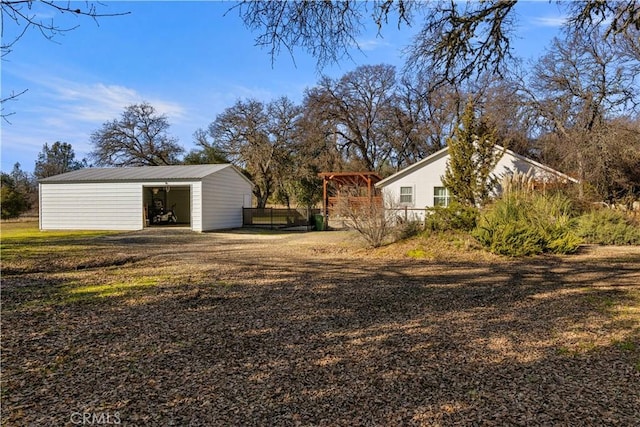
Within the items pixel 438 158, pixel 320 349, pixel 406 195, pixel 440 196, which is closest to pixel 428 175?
pixel 438 158

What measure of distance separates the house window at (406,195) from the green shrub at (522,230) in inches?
370

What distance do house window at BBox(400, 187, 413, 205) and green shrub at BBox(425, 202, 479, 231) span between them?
9.30 metres

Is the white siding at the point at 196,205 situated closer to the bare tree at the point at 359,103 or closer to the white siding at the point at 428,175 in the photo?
the white siding at the point at 428,175

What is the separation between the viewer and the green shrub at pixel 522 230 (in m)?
9.16

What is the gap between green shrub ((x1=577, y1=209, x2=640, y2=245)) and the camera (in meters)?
11.7

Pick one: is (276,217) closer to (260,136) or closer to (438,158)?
(438,158)

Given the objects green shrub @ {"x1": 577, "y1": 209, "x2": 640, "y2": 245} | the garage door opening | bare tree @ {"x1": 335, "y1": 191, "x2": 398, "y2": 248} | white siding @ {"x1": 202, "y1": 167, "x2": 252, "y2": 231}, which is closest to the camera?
bare tree @ {"x1": 335, "y1": 191, "x2": 398, "y2": 248}

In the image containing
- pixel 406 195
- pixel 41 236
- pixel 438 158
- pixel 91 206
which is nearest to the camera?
pixel 41 236

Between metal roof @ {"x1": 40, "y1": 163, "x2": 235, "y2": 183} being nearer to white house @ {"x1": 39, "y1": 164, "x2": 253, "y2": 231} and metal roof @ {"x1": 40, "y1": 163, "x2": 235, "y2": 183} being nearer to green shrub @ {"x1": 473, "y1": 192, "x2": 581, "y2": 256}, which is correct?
white house @ {"x1": 39, "y1": 164, "x2": 253, "y2": 231}

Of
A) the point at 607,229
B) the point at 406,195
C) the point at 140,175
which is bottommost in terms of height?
the point at 607,229

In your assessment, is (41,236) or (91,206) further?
(91,206)

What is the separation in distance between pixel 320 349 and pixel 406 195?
17.4m

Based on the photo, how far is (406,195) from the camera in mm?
20250

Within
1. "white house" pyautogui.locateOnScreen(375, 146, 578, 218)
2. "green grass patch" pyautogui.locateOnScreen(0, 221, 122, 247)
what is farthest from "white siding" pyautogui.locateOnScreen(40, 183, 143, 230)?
"white house" pyautogui.locateOnScreen(375, 146, 578, 218)
